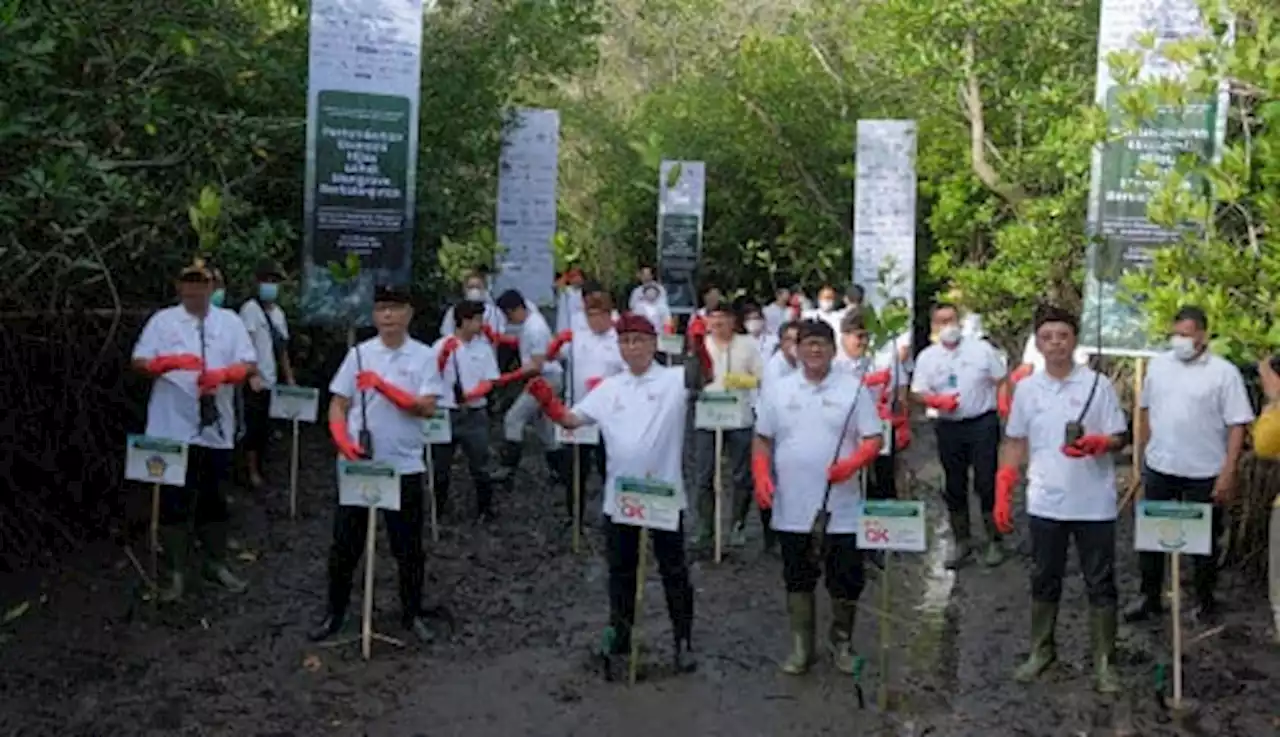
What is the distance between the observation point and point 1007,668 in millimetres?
7785

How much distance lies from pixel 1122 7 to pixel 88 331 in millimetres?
7092

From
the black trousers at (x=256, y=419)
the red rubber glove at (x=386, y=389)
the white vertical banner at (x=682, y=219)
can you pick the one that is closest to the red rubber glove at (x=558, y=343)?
the black trousers at (x=256, y=419)

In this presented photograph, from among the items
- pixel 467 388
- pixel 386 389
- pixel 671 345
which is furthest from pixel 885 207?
pixel 386 389

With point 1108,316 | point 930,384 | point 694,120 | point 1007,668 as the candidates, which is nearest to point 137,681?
point 1007,668

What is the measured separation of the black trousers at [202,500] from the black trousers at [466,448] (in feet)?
7.56

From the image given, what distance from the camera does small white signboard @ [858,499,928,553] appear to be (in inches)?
273

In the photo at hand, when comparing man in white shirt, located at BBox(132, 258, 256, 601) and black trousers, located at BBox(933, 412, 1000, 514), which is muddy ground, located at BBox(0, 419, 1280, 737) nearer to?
man in white shirt, located at BBox(132, 258, 256, 601)

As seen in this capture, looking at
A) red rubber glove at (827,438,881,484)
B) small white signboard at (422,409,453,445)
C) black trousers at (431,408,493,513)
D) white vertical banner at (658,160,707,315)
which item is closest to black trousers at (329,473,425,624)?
red rubber glove at (827,438,881,484)

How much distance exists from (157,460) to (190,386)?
0.51 metres

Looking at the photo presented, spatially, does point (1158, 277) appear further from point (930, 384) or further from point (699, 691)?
point (699, 691)

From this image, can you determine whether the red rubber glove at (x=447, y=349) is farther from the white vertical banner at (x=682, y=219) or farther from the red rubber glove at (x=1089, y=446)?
the white vertical banner at (x=682, y=219)

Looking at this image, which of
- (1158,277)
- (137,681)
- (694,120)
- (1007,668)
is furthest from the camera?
(694,120)

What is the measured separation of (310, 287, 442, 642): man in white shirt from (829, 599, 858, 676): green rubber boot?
2179 millimetres

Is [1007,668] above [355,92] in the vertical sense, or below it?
below
